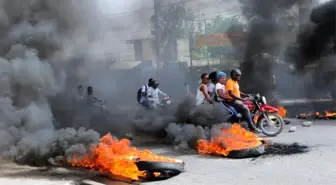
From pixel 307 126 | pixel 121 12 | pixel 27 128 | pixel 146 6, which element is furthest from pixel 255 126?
pixel 146 6

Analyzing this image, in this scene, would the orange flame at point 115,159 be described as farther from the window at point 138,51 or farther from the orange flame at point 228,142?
the window at point 138,51

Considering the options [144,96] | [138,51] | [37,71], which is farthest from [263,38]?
[138,51]

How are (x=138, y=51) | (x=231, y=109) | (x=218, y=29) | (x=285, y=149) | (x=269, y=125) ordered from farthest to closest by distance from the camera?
(x=138, y=51), (x=218, y=29), (x=269, y=125), (x=231, y=109), (x=285, y=149)

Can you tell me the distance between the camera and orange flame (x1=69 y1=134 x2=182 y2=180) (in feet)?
21.3

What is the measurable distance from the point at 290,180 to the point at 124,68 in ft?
72.2

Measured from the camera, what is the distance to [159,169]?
637 cm

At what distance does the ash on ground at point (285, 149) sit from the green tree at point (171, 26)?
22.7 m

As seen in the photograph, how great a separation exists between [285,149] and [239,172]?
78.5 inches

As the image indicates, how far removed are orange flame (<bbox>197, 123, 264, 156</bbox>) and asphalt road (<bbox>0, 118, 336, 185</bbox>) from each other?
0.94 ft

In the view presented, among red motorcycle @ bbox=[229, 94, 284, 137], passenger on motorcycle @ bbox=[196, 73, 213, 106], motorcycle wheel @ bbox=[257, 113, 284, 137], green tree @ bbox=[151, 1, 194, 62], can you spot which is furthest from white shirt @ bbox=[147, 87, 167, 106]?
green tree @ bbox=[151, 1, 194, 62]

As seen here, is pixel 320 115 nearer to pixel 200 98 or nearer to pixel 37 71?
pixel 200 98

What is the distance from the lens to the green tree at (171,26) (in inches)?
1222

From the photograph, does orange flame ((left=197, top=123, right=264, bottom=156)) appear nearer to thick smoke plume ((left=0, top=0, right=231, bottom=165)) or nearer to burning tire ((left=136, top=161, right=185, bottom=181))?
thick smoke plume ((left=0, top=0, right=231, bottom=165))

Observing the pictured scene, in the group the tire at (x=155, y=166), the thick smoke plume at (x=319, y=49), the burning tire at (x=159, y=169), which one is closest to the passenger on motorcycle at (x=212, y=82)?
the burning tire at (x=159, y=169)
